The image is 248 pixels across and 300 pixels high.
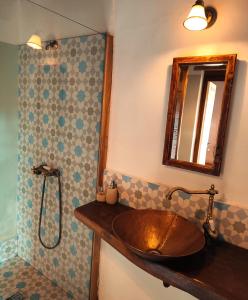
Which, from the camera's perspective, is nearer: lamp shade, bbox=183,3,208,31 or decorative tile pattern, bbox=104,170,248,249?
lamp shade, bbox=183,3,208,31

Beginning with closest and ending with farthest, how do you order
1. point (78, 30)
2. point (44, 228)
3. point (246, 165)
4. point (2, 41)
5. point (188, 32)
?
1. point (246, 165)
2. point (188, 32)
3. point (78, 30)
4. point (2, 41)
5. point (44, 228)

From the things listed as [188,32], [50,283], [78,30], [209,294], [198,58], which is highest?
[78,30]

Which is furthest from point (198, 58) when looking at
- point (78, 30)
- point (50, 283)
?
point (50, 283)

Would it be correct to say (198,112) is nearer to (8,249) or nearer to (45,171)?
(45,171)

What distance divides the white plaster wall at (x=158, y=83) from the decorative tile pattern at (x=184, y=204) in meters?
0.05

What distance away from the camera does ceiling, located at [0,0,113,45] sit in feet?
4.86

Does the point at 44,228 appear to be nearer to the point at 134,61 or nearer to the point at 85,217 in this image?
the point at 85,217

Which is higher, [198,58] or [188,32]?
[188,32]

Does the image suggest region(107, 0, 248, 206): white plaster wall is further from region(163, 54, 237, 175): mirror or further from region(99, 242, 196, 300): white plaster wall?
region(99, 242, 196, 300): white plaster wall

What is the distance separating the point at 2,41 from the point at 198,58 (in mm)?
1682

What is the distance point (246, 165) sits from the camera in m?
1.07

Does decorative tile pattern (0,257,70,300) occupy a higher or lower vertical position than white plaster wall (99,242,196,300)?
lower

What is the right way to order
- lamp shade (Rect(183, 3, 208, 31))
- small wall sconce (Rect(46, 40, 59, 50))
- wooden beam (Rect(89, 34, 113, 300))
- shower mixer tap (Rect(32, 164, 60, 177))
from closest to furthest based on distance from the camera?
lamp shade (Rect(183, 3, 208, 31)) < wooden beam (Rect(89, 34, 113, 300)) < small wall sconce (Rect(46, 40, 59, 50)) < shower mixer tap (Rect(32, 164, 60, 177))

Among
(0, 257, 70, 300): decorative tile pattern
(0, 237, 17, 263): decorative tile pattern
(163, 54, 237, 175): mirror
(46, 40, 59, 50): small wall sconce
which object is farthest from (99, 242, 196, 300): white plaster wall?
(46, 40, 59, 50): small wall sconce
